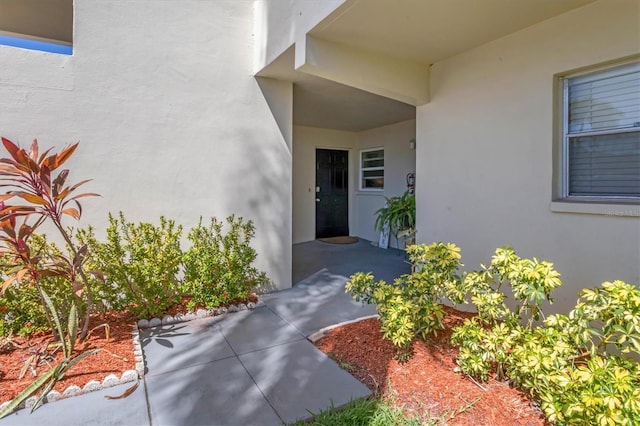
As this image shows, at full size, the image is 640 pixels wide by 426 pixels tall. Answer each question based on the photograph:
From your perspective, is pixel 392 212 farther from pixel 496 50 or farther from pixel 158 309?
pixel 158 309

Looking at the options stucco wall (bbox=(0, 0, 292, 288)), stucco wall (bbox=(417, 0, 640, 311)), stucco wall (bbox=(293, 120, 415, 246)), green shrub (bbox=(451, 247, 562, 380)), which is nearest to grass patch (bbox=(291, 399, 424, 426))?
green shrub (bbox=(451, 247, 562, 380))

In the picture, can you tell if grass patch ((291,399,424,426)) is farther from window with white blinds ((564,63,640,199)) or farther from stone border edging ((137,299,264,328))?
window with white blinds ((564,63,640,199))

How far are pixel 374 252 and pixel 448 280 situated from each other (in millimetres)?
4268

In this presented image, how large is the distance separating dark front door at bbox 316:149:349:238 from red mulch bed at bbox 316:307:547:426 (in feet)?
17.3

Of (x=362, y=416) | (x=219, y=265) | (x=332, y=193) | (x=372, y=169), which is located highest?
(x=372, y=169)

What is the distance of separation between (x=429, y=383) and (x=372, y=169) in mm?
6317

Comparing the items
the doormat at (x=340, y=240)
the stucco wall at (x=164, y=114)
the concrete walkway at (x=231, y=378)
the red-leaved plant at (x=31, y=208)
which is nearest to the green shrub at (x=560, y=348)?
the concrete walkway at (x=231, y=378)

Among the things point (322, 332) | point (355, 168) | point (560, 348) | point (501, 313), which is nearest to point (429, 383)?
point (501, 313)

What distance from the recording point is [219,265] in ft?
12.6

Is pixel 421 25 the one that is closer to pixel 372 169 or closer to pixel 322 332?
pixel 322 332

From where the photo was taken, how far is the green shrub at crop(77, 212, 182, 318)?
3332mm

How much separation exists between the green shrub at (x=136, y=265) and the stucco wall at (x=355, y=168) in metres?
4.36

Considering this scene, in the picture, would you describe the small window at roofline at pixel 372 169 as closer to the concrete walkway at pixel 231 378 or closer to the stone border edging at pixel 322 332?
the concrete walkway at pixel 231 378

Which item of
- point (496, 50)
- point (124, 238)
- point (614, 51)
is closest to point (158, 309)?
point (124, 238)
